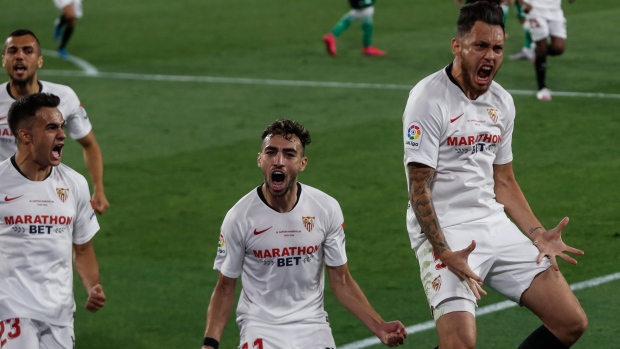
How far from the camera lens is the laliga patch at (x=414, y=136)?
7.15 meters

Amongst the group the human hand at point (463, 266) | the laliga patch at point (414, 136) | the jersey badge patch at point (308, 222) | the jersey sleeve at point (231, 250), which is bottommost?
the human hand at point (463, 266)

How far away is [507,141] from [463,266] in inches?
39.6

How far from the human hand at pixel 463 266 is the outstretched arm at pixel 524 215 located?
1.79 ft

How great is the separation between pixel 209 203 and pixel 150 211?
1.96 ft

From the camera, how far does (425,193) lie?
7141mm

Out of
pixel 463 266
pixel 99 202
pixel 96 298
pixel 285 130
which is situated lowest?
pixel 99 202

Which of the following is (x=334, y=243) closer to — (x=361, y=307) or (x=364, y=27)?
(x=361, y=307)

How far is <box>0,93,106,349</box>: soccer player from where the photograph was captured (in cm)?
711

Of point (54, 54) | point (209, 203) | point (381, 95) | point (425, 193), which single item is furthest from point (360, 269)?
point (54, 54)

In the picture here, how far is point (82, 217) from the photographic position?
24.6ft

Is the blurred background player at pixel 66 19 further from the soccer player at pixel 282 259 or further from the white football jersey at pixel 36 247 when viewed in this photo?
the soccer player at pixel 282 259

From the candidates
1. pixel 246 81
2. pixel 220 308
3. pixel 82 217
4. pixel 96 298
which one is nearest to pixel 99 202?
pixel 82 217

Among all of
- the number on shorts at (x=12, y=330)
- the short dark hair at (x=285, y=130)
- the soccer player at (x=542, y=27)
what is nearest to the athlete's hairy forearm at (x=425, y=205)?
the short dark hair at (x=285, y=130)

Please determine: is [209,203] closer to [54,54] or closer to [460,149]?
[460,149]
